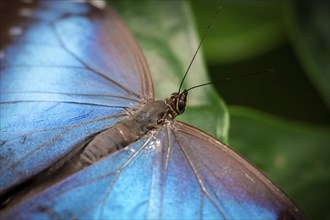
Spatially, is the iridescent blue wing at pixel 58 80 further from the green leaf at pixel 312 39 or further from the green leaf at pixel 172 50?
the green leaf at pixel 312 39

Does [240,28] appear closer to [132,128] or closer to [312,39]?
[312,39]

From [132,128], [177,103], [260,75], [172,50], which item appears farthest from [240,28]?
[132,128]

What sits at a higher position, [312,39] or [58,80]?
[312,39]

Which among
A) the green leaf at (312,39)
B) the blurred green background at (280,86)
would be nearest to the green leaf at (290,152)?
the blurred green background at (280,86)

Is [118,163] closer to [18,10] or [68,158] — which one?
[68,158]

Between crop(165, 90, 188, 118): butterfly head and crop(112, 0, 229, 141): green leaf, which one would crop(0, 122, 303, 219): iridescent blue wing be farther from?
crop(112, 0, 229, 141): green leaf

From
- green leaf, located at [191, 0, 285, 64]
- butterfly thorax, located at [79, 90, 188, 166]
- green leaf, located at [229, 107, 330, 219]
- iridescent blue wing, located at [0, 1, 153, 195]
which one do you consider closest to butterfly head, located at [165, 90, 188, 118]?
butterfly thorax, located at [79, 90, 188, 166]
